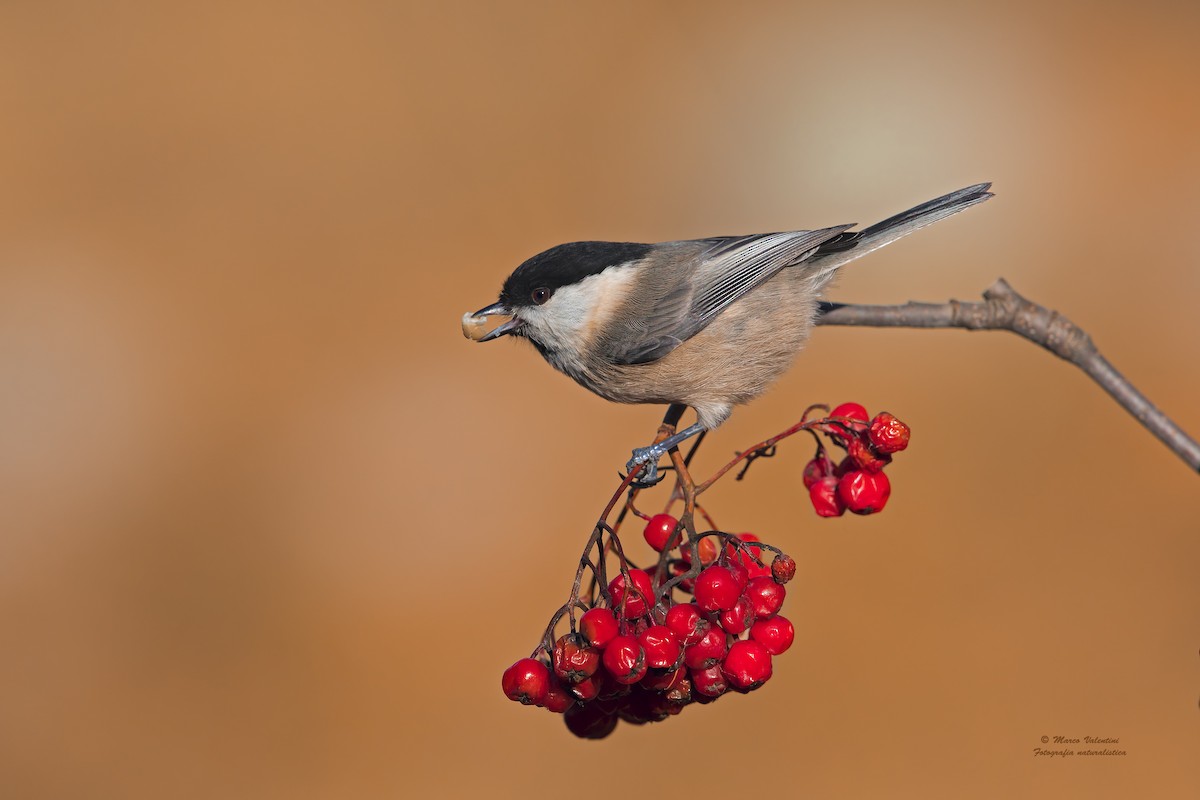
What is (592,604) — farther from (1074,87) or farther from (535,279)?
(1074,87)

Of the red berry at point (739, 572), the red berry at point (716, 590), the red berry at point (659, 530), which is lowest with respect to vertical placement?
the red berry at point (716, 590)

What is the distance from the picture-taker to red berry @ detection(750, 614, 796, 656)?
1.94m

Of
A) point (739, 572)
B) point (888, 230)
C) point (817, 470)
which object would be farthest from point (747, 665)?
point (888, 230)

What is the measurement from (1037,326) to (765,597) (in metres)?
0.98

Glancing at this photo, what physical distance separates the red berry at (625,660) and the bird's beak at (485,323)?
128cm

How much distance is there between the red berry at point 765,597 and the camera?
6.36 ft

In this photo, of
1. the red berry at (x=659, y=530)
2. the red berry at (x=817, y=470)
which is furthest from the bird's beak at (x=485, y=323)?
the red berry at (x=817, y=470)

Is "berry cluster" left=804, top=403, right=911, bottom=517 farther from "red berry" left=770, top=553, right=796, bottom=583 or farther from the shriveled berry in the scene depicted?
the shriveled berry

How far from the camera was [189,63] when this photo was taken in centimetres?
696

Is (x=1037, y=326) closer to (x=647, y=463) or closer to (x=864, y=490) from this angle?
(x=864, y=490)

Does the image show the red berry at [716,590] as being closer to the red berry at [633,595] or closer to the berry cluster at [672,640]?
the berry cluster at [672,640]

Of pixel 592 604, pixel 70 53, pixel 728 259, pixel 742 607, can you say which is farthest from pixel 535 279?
pixel 70 53

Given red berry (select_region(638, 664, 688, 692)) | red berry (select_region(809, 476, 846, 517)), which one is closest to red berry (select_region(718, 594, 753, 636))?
red berry (select_region(638, 664, 688, 692))

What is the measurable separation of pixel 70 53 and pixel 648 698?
7.11 metres
